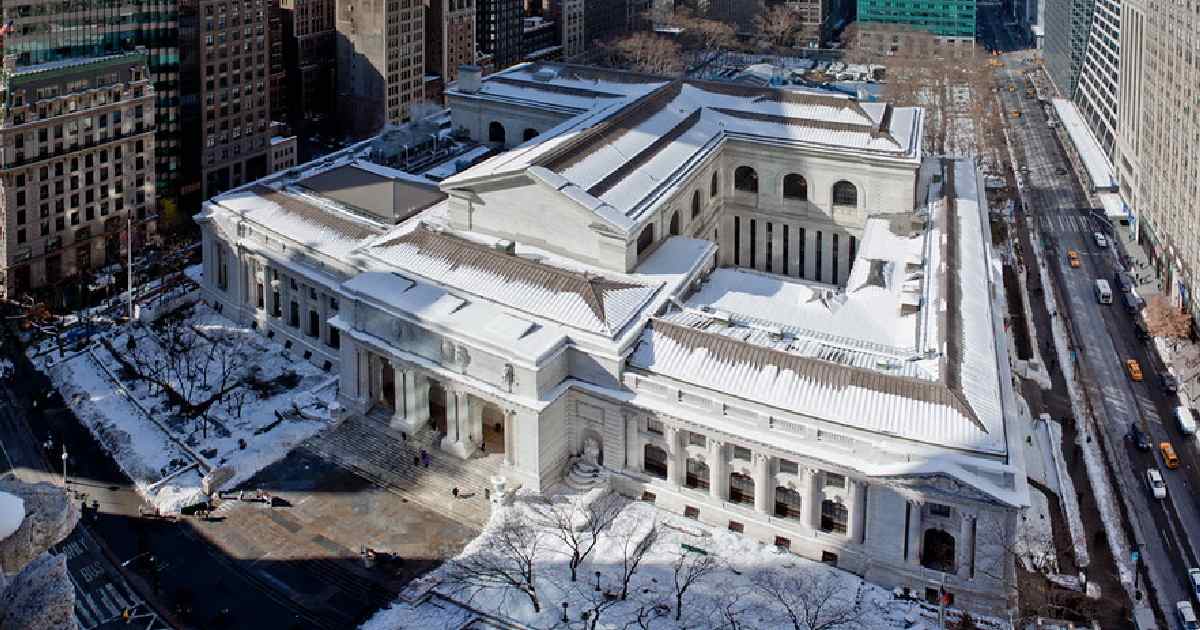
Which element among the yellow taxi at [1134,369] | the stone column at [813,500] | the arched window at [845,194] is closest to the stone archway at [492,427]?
the stone column at [813,500]

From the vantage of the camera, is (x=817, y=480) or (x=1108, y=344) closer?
(x=817, y=480)

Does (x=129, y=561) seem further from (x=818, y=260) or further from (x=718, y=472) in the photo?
(x=818, y=260)

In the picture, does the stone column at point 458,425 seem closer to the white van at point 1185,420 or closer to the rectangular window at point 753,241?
the rectangular window at point 753,241

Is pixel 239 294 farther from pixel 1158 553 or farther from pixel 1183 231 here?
pixel 1183 231

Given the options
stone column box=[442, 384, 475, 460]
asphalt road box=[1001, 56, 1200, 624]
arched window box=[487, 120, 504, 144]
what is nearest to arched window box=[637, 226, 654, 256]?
stone column box=[442, 384, 475, 460]

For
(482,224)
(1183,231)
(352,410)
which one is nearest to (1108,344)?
(1183,231)
